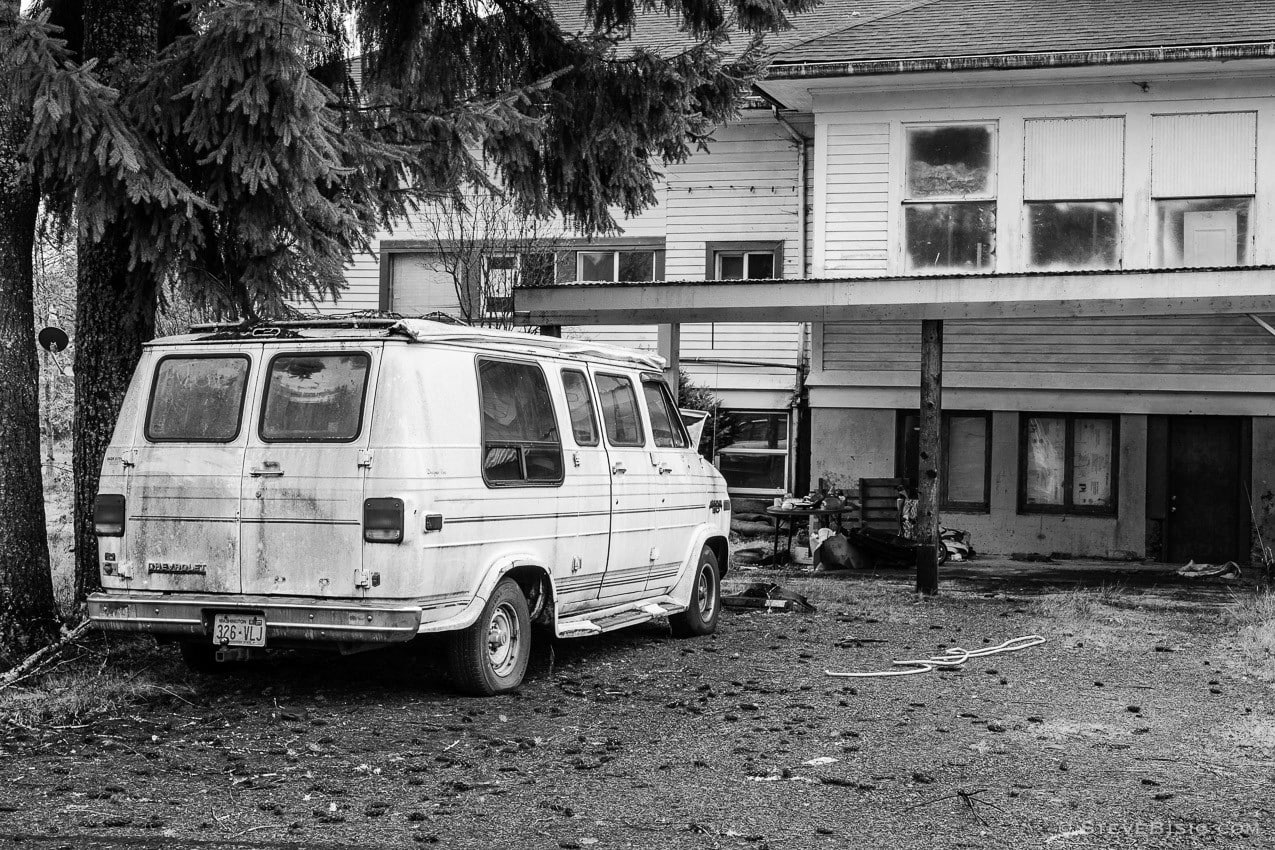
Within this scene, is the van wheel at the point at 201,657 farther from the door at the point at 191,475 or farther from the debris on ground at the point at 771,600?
the debris on ground at the point at 771,600

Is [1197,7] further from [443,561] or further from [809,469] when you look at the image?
[443,561]

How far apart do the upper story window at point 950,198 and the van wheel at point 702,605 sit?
26.2 ft

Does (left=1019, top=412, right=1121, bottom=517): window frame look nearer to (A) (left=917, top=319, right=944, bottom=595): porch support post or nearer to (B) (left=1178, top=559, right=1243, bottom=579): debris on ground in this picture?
(B) (left=1178, top=559, right=1243, bottom=579): debris on ground

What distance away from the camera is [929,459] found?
42.5ft

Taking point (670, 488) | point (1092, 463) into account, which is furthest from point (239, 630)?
point (1092, 463)

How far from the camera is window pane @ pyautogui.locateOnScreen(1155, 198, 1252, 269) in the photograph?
54.9 ft

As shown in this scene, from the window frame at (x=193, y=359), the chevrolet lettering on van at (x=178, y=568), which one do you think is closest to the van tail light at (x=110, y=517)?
the chevrolet lettering on van at (x=178, y=568)

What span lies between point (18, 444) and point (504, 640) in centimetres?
337

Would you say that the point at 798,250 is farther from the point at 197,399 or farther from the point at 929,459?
the point at 197,399

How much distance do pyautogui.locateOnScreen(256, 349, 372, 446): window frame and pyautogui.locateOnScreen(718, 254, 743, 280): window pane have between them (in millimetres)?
13587

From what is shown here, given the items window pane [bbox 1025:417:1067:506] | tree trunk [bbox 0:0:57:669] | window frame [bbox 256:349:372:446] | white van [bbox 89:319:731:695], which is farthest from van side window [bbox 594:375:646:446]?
window pane [bbox 1025:417:1067:506]

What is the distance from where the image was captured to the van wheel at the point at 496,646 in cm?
767

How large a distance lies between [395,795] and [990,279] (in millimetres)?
8225

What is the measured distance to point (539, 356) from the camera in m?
8.46
